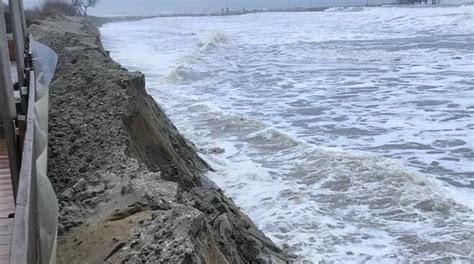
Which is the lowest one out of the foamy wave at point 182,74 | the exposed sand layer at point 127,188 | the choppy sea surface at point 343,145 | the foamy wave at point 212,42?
the choppy sea surface at point 343,145

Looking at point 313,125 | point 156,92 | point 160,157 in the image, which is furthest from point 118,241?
point 156,92

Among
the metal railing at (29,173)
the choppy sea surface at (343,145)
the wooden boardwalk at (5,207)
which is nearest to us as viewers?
the metal railing at (29,173)

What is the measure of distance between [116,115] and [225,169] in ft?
8.92

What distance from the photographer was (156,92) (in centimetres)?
1877

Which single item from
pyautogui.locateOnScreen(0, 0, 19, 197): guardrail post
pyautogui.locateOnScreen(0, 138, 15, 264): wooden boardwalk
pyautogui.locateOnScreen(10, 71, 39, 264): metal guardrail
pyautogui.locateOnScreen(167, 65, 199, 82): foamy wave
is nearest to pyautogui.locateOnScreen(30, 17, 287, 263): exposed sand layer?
pyautogui.locateOnScreen(0, 138, 15, 264): wooden boardwalk

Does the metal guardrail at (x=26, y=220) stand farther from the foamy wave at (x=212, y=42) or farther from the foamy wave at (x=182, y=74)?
the foamy wave at (x=212, y=42)

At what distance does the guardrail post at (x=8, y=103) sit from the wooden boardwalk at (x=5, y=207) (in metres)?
0.13

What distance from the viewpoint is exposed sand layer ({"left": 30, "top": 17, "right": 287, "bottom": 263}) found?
Answer: 13.3 ft

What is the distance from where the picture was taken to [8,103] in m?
4.87

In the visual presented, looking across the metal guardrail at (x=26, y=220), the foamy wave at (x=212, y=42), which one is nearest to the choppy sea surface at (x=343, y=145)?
the metal guardrail at (x=26, y=220)

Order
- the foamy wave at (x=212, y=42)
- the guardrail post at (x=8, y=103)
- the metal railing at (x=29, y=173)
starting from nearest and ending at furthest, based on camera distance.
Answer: the metal railing at (x=29, y=173) < the guardrail post at (x=8, y=103) < the foamy wave at (x=212, y=42)

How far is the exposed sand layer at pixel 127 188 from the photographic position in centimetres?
405

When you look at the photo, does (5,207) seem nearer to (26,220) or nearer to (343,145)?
(26,220)

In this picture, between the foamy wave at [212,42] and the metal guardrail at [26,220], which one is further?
the foamy wave at [212,42]
